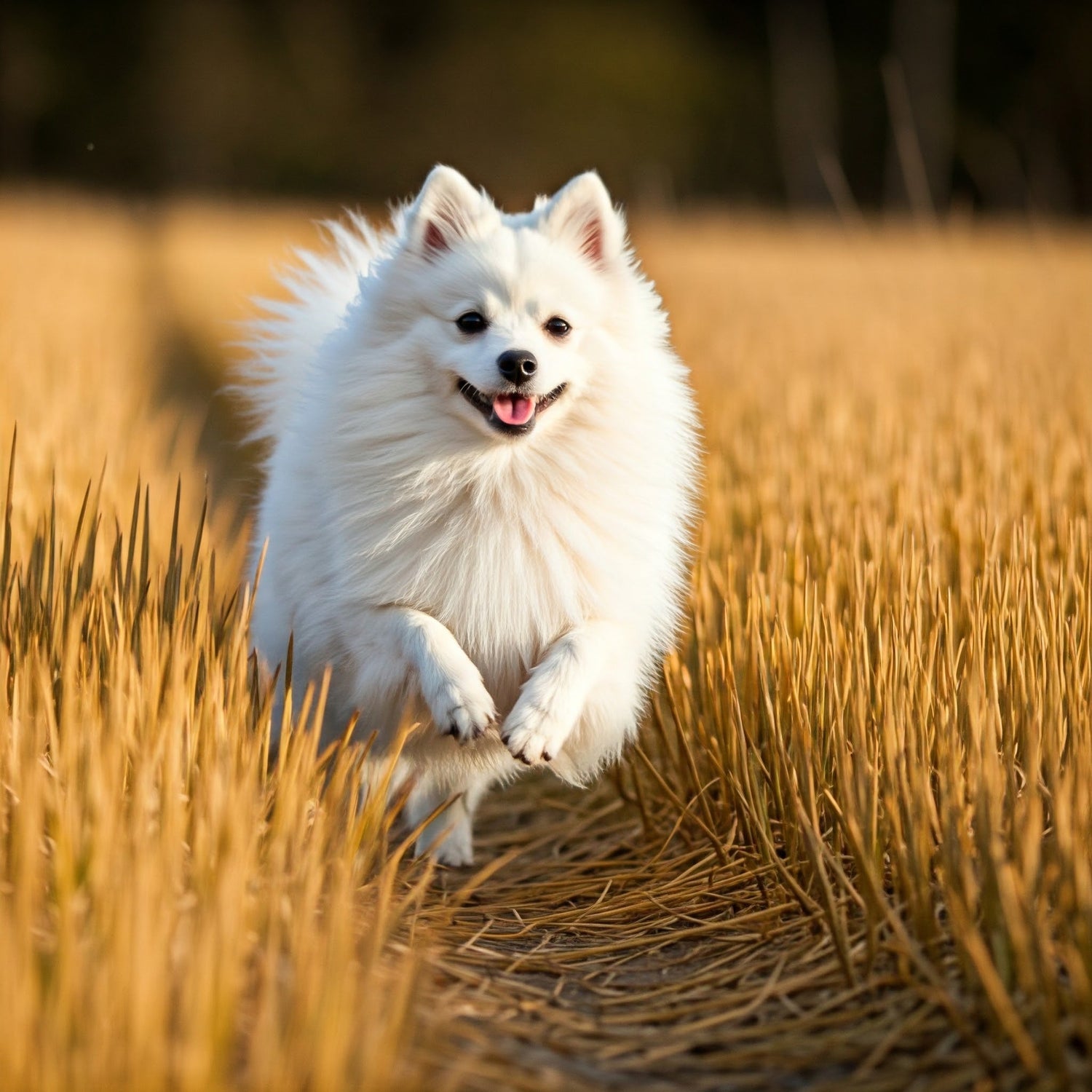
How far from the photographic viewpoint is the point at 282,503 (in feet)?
10.4

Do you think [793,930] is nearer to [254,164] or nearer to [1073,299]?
[1073,299]

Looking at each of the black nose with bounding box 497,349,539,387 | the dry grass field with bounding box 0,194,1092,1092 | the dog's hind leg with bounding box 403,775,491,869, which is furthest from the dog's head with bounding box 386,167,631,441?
the dog's hind leg with bounding box 403,775,491,869

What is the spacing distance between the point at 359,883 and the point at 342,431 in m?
0.98

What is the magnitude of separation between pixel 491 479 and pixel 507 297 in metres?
0.40

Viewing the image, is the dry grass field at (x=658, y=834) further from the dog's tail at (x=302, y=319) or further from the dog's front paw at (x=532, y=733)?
the dog's tail at (x=302, y=319)

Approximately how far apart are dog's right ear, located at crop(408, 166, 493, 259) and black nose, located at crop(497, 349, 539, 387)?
0.44 m

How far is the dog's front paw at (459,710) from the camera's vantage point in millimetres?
2555

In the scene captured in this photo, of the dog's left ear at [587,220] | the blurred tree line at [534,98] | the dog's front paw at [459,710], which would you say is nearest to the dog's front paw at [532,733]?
the dog's front paw at [459,710]

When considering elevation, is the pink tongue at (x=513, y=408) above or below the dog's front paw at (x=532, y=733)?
above

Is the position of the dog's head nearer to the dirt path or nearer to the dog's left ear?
the dog's left ear

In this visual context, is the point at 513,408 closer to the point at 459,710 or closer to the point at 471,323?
the point at 471,323

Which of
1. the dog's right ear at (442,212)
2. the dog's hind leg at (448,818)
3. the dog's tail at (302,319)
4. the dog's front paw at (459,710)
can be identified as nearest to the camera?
the dog's front paw at (459,710)

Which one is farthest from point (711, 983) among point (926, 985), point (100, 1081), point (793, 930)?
point (100, 1081)

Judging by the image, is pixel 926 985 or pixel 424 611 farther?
pixel 424 611
